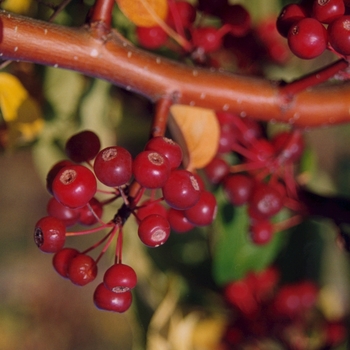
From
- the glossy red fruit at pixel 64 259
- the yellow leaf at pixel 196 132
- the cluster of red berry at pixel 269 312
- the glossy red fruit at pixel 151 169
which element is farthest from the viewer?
the cluster of red berry at pixel 269 312

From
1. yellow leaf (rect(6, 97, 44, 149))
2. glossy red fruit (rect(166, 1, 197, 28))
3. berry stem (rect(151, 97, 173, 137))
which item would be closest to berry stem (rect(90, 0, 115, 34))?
berry stem (rect(151, 97, 173, 137))

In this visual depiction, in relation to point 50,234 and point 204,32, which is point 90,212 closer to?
point 50,234

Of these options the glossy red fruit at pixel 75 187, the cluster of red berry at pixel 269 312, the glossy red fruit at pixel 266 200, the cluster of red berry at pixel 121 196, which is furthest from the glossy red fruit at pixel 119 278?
the cluster of red berry at pixel 269 312

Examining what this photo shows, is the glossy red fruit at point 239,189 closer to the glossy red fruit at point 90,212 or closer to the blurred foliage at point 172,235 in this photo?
the blurred foliage at point 172,235

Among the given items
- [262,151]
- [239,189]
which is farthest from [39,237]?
[262,151]

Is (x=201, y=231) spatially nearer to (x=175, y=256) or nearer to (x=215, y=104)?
(x=175, y=256)

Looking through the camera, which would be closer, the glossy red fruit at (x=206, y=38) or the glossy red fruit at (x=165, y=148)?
the glossy red fruit at (x=165, y=148)

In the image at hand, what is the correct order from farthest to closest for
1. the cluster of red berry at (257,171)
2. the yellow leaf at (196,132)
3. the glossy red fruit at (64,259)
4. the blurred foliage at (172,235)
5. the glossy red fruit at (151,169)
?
1. the blurred foliage at (172,235)
2. the cluster of red berry at (257,171)
3. the yellow leaf at (196,132)
4. the glossy red fruit at (64,259)
5. the glossy red fruit at (151,169)

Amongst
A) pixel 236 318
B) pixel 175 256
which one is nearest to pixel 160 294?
pixel 175 256
